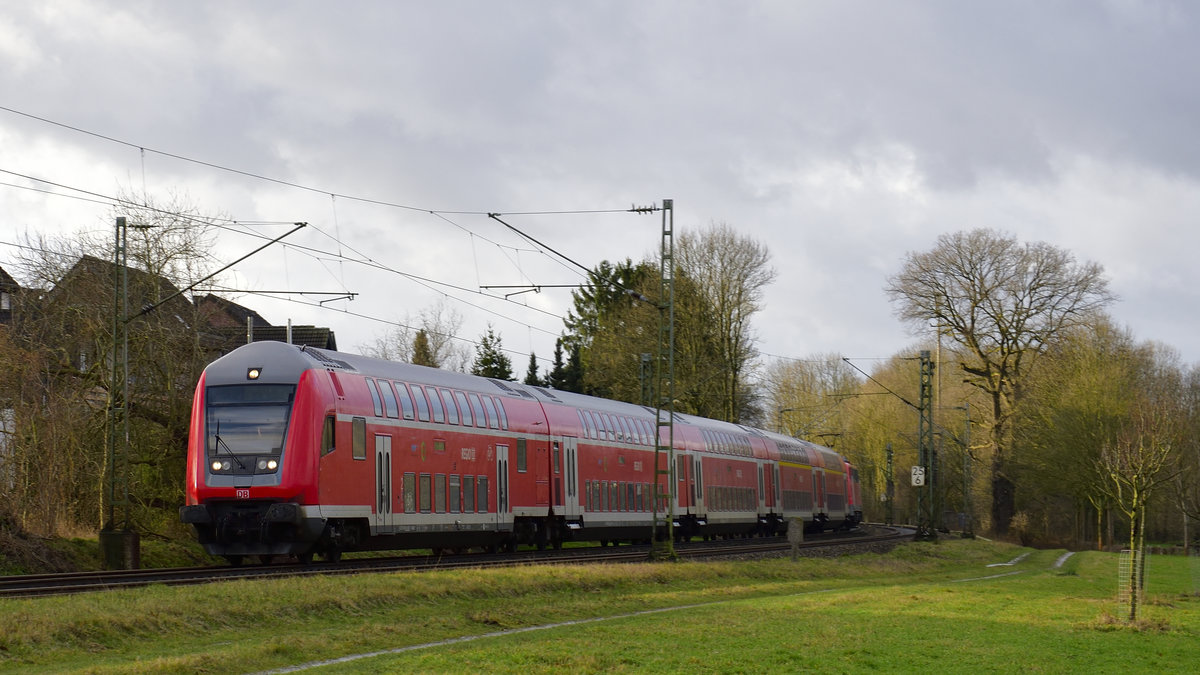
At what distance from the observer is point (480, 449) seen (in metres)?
32.3

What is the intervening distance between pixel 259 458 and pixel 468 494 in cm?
722

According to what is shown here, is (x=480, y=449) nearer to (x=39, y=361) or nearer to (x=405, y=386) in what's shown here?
(x=405, y=386)

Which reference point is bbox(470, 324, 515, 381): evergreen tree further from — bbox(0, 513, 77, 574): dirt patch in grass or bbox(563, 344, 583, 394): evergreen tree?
bbox(0, 513, 77, 574): dirt patch in grass

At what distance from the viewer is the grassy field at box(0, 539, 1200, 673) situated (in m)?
15.5

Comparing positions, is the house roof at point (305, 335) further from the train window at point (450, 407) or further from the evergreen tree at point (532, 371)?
the train window at point (450, 407)

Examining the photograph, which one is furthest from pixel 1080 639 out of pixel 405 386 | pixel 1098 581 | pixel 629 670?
pixel 1098 581

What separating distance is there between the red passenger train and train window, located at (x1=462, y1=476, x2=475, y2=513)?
40mm

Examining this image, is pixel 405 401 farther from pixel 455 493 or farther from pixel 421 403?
pixel 455 493

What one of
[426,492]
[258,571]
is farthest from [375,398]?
[258,571]

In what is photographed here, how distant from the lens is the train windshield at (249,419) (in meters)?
25.5

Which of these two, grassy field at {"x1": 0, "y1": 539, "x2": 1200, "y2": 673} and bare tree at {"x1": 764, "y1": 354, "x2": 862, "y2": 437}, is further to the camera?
bare tree at {"x1": 764, "y1": 354, "x2": 862, "y2": 437}

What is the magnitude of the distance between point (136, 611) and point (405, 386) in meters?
12.9

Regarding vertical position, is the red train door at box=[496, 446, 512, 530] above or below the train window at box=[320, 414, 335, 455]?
below

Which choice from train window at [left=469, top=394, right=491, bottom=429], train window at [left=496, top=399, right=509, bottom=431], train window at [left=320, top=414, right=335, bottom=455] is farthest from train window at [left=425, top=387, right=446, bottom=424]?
train window at [left=320, top=414, right=335, bottom=455]
